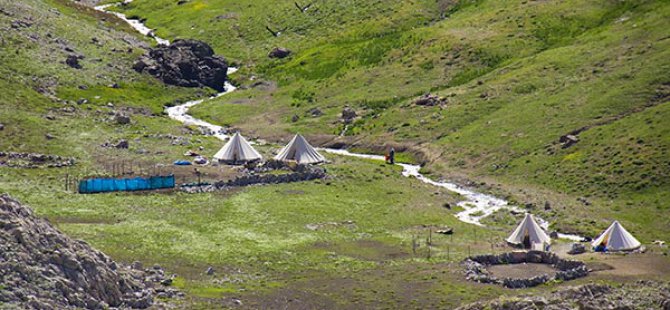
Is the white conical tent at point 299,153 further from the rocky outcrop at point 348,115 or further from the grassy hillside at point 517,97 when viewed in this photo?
the rocky outcrop at point 348,115

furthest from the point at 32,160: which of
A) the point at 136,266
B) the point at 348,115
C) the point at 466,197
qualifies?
the point at 136,266

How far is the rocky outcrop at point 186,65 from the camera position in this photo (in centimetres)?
19075

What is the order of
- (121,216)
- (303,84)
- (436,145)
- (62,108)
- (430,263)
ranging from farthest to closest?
(303,84)
(62,108)
(436,145)
(121,216)
(430,263)

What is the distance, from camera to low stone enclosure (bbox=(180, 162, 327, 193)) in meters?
127

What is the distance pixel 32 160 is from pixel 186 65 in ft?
203

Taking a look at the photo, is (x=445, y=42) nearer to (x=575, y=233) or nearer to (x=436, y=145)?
(x=436, y=145)

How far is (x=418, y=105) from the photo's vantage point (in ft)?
534

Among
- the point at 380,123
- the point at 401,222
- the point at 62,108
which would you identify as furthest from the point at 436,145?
the point at 62,108

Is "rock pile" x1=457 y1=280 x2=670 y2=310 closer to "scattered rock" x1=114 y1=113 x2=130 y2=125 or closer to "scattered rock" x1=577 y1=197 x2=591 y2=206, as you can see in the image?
"scattered rock" x1=577 y1=197 x2=591 y2=206

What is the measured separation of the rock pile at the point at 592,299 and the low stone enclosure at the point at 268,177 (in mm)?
45715

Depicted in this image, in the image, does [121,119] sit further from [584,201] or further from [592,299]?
[592,299]

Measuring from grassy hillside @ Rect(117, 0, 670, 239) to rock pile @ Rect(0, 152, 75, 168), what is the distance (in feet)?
113

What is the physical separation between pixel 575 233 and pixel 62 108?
227ft

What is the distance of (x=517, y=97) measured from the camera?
157 metres
